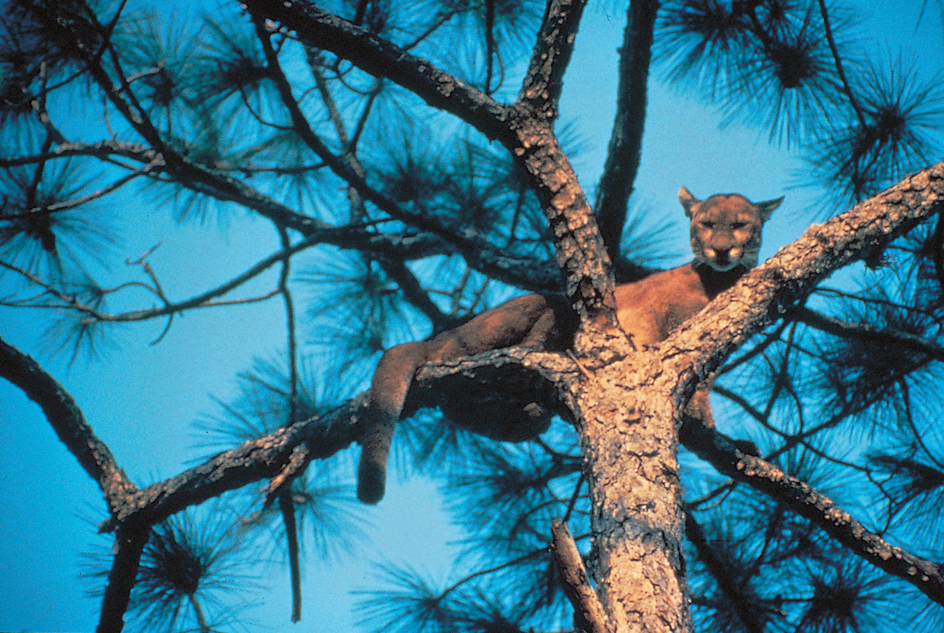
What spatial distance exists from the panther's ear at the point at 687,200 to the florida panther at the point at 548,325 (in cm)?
8

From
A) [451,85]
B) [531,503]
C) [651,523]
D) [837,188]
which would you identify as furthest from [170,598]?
[837,188]

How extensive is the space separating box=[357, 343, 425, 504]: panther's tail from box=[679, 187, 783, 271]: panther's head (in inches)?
49.6

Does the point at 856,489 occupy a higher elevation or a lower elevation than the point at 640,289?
lower

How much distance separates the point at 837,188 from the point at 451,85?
5.33ft

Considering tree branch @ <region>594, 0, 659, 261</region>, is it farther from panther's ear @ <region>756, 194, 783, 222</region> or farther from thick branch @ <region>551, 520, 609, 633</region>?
thick branch @ <region>551, 520, 609, 633</region>

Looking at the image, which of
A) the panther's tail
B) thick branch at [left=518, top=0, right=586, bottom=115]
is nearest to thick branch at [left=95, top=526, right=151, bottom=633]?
the panther's tail

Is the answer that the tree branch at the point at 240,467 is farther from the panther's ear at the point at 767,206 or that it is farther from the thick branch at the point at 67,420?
the panther's ear at the point at 767,206

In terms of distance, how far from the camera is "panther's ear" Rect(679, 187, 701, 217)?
2.72 meters

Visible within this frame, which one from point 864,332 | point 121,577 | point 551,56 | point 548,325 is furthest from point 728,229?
point 121,577

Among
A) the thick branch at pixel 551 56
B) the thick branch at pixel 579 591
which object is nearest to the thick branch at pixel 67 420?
the thick branch at pixel 579 591

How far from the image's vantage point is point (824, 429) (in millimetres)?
2295

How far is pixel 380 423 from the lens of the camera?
1920 mm

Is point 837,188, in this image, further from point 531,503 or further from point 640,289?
point 531,503

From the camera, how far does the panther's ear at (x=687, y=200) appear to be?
272 centimetres
